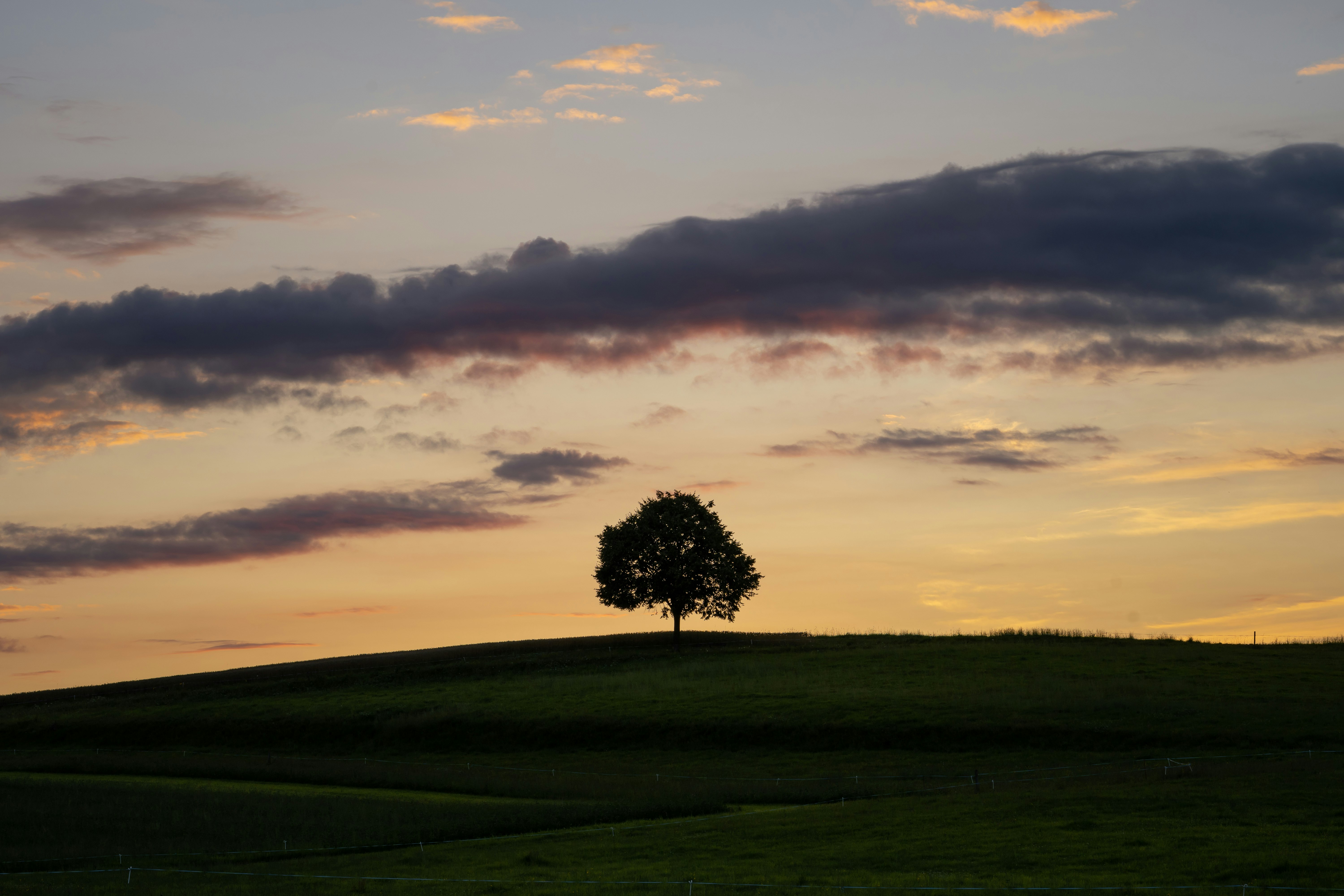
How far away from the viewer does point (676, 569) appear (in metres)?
102

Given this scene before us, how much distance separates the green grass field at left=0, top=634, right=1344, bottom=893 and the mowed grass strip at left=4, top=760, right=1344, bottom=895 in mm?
148

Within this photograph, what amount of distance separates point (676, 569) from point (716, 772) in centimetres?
4924

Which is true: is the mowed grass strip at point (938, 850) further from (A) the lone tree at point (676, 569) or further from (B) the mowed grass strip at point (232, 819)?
(A) the lone tree at point (676, 569)

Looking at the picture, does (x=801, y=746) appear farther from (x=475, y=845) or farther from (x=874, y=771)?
(x=475, y=845)

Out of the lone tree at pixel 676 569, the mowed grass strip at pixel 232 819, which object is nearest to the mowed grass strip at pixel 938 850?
the mowed grass strip at pixel 232 819

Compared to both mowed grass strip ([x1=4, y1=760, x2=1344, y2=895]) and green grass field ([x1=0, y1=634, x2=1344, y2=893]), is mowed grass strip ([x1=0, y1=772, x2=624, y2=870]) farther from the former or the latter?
mowed grass strip ([x1=4, y1=760, x2=1344, y2=895])

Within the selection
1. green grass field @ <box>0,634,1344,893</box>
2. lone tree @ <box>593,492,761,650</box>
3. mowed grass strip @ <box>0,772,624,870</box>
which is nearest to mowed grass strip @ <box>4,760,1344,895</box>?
green grass field @ <box>0,634,1344,893</box>

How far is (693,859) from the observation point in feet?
104

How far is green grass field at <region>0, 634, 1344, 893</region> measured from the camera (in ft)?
98.2

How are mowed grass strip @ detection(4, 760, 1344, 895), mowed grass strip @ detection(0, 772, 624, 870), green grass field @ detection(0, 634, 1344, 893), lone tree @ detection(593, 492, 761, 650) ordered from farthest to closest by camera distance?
1. lone tree @ detection(593, 492, 761, 650)
2. mowed grass strip @ detection(0, 772, 624, 870)
3. green grass field @ detection(0, 634, 1344, 893)
4. mowed grass strip @ detection(4, 760, 1344, 895)

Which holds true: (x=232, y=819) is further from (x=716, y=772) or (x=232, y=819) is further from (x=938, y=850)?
(x=938, y=850)

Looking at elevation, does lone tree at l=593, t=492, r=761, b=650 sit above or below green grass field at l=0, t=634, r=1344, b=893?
above

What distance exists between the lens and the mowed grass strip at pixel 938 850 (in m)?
26.7

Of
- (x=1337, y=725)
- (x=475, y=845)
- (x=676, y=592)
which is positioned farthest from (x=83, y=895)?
(x=676, y=592)
